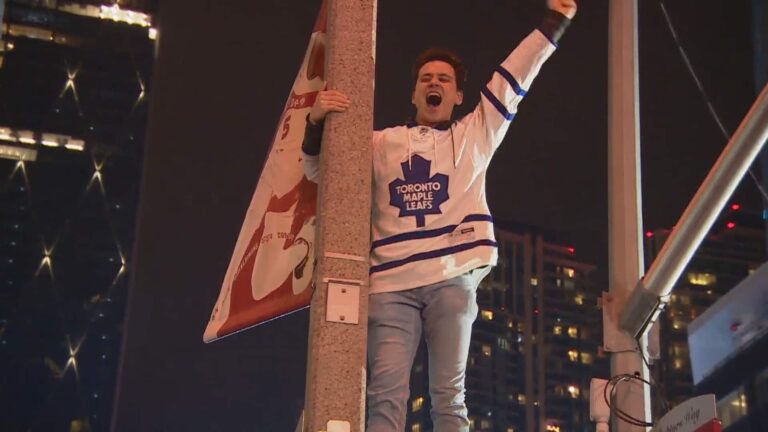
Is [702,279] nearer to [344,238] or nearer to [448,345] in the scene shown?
[448,345]

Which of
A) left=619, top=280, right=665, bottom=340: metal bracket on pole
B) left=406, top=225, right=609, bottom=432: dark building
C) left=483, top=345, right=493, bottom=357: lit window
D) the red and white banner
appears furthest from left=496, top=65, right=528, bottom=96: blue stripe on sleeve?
left=483, top=345, right=493, bottom=357: lit window

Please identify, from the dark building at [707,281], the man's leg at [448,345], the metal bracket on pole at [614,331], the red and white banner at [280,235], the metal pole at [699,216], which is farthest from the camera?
the dark building at [707,281]

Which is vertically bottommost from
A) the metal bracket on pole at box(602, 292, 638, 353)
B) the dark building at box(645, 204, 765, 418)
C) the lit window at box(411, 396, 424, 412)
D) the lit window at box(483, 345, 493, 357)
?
the metal bracket on pole at box(602, 292, 638, 353)

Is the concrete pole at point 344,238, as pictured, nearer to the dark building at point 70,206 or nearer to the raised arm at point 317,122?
the raised arm at point 317,122

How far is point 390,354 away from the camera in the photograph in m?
3.62

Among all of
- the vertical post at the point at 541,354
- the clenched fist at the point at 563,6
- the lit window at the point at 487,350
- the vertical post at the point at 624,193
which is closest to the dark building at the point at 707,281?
the vertical post at the point at 541,354

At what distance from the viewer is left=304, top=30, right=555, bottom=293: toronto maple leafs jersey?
3.72 m

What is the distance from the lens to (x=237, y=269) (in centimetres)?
420

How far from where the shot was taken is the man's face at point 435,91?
13.8 feet

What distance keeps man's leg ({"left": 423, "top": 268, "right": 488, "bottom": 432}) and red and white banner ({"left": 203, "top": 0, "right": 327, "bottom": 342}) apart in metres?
0.46

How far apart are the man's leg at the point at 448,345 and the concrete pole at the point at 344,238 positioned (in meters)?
0.72

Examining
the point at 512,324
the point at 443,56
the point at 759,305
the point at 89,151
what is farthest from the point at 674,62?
the point at 89,151

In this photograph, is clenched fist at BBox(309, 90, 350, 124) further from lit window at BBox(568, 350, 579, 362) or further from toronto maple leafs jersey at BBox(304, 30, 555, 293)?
lit window at BBox(568, 350, 579, 362)

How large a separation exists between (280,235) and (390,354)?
2.07ft
